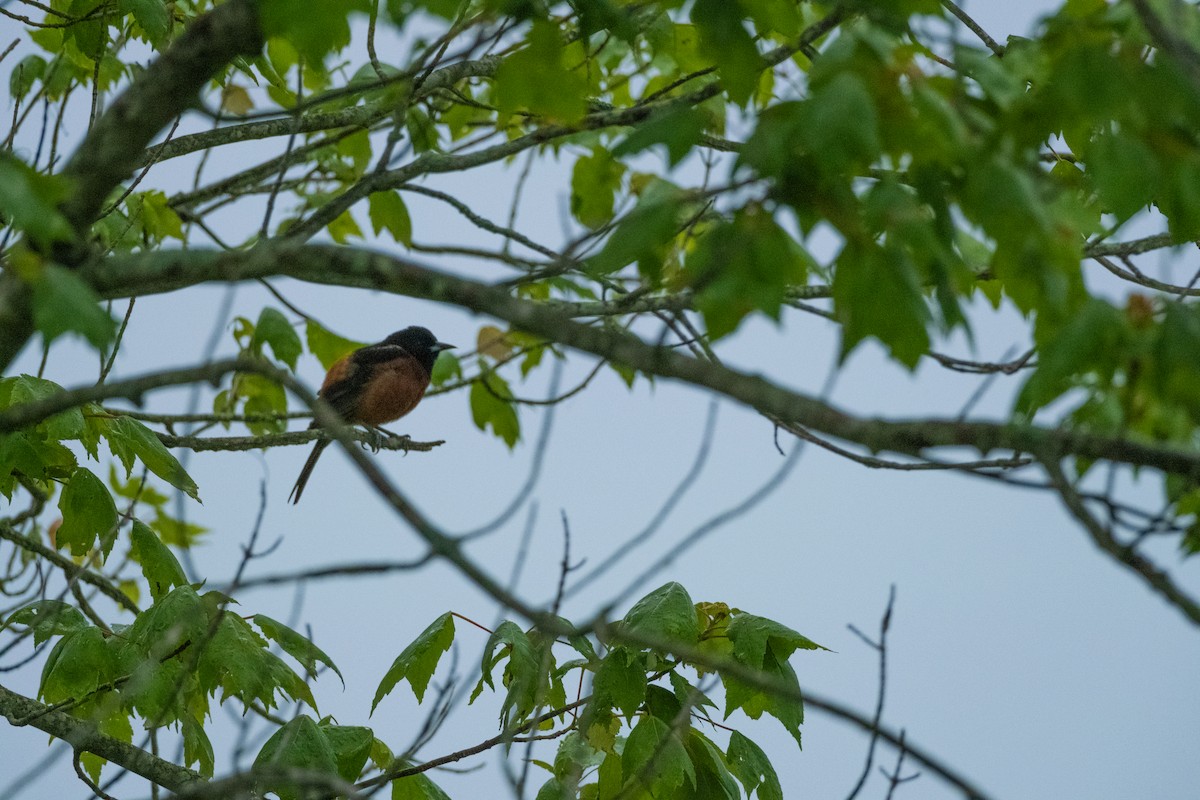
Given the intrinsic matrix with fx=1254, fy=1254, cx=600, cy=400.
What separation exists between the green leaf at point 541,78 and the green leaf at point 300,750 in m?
1.92

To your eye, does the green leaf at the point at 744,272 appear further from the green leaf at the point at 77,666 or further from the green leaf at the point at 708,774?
the green leaf at the point at 77,666

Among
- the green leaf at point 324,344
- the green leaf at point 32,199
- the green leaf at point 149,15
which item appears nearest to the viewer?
the green leaf at point 32,199

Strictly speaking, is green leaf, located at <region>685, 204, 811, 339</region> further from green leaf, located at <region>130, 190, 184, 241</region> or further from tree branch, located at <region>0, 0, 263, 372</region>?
green leaf, located at <region>130, 190, 184, 241</region>

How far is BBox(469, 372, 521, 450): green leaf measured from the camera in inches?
223

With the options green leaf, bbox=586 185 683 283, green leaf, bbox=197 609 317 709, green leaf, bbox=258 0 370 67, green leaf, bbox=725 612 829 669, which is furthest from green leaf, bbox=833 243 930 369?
green leaf, bbox=197 609 317 709

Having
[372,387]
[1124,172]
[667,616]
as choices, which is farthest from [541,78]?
[372,387]

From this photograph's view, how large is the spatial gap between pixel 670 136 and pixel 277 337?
11.5 feet

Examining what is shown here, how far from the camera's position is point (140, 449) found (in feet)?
12.9

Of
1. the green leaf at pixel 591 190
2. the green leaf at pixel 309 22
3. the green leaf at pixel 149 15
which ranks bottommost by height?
the green leaf at pixel 309 22

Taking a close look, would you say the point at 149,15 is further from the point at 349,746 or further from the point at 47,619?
the point at 349,746

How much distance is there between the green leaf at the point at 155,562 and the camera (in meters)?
4.04

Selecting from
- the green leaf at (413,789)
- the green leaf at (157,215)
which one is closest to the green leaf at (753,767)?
the green leaf at (413,789)

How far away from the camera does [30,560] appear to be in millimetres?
5363

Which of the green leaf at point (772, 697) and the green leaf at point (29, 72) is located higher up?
the green leaf at point (29, 72)
